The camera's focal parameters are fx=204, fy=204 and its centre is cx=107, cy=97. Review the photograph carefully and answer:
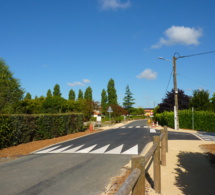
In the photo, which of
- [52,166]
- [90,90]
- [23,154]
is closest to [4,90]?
[23,154]

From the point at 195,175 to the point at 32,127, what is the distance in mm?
10965

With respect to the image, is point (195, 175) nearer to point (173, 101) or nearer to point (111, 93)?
point (173, 101)

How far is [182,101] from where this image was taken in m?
38.0

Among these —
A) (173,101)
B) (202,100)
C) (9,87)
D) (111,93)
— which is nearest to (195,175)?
(202,100)

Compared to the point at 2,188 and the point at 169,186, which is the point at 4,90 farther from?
the point at 169,186

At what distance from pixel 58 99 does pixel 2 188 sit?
5362 centimetres

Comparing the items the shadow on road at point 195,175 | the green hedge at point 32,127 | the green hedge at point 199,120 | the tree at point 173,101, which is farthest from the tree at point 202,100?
the shadow on road at point 195,175

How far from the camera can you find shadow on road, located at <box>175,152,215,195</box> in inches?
186

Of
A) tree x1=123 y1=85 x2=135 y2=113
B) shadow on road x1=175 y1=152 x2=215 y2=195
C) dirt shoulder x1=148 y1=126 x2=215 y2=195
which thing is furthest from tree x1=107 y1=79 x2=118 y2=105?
shadow on road x1=175 y1=152 x2=215 y2=195

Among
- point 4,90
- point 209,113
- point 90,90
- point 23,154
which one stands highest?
point 90,90

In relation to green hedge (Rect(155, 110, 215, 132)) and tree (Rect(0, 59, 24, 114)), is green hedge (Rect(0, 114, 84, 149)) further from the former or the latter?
tree (Rect(0, 59, 24, 114))

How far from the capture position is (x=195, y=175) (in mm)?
5785

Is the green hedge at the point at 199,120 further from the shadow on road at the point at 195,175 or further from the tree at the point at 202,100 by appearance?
the shadow on road at the point at 195,175

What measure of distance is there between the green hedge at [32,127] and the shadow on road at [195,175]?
9.02 metres
